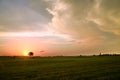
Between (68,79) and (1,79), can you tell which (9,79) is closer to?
(1,79)

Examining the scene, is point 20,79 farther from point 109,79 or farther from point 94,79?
point 109,79

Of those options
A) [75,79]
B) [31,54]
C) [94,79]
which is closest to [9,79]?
[75,79]

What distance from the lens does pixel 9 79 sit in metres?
22.6

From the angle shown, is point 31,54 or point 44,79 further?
point 31,54

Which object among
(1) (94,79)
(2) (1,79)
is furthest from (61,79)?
(2) (1,79)

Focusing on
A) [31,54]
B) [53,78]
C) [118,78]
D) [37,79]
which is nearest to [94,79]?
[118,78]

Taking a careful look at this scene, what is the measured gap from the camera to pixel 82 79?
22.0 meters

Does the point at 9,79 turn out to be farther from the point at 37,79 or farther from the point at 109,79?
the point at 109,79

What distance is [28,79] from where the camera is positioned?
853 inches

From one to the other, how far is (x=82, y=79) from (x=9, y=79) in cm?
845

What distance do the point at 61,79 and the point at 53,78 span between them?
4.46 feet

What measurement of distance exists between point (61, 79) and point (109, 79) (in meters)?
5.40

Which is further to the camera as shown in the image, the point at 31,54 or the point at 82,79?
the point at 31,54

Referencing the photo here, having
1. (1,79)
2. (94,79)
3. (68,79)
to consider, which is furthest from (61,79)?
(1,79)
